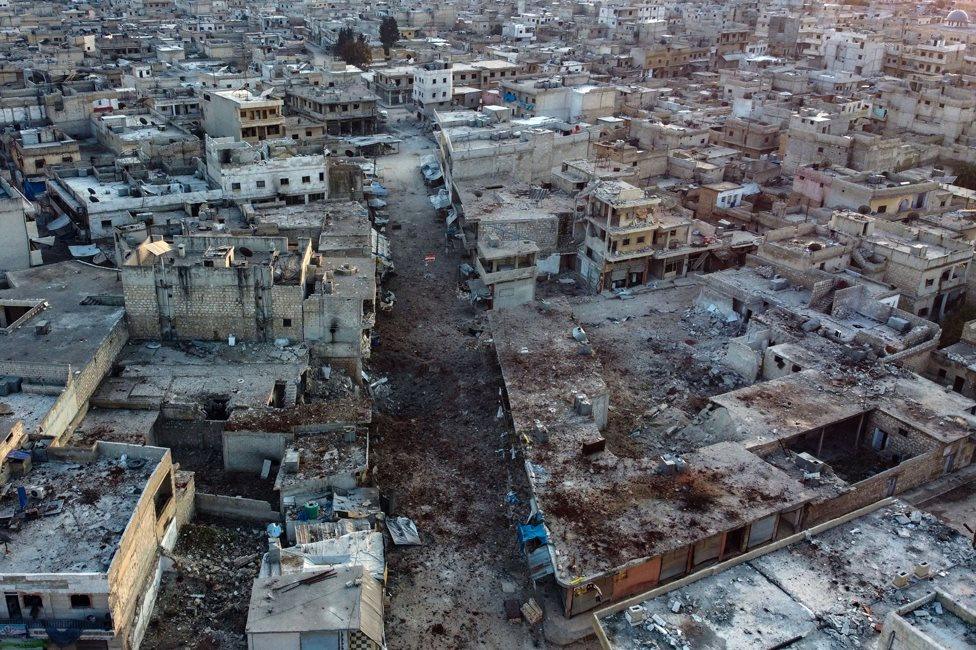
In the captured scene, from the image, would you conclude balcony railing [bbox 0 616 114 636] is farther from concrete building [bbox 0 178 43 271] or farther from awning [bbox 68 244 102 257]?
awning [bbox 68 244 102 257]

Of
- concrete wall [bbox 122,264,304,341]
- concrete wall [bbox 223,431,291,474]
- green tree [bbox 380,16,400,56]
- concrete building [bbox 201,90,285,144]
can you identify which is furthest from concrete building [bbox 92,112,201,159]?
green tree [bbox 380,16,400,56]

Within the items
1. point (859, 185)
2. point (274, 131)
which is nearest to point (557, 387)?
point (859, 185)

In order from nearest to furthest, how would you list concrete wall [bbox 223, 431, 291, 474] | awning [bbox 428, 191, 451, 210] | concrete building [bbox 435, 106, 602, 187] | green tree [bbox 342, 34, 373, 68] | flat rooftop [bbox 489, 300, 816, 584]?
flat rooftop [bbox 489, 300, 816, 584] → concrete wall [bbox 223, 431, 291, 474] → concrete building [bbox 435, 106, 602, 187] → awning [bbox 428, 191, 451, 210] → green tree [bbox 342, 34, 373, 68]

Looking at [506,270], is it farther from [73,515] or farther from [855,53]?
[855,53]

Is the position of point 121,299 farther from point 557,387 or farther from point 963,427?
point 963,427

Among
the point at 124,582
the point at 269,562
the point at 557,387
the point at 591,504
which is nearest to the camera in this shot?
the point at 124,582
